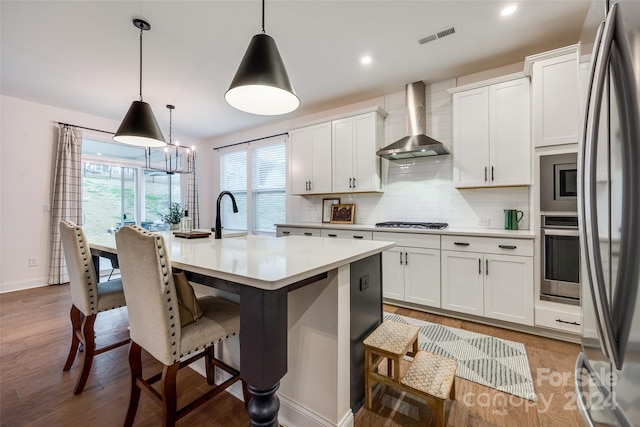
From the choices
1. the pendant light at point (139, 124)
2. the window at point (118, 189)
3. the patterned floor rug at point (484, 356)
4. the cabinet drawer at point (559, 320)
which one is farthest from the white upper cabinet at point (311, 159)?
the window at point (118, 189)

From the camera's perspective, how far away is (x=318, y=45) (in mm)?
2713

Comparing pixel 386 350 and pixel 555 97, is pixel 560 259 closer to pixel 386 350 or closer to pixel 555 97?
pixel 555 97

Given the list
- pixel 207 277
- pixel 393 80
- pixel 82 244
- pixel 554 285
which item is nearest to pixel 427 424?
pixel 207 277

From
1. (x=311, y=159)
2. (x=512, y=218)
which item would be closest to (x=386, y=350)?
(x=512, y=218)

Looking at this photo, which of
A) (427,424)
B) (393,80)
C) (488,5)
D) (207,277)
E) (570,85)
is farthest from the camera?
(393,80)

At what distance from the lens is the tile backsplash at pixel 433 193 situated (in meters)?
3.14

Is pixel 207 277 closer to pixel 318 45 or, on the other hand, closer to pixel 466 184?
pixel 318 45

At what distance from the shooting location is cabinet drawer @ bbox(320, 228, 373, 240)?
335 cm

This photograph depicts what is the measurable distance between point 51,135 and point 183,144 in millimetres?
2094

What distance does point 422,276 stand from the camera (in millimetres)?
2971

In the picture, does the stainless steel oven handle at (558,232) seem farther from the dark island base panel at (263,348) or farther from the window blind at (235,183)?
the window blind at (235,183)

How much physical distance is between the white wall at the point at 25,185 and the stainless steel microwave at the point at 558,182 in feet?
18.1

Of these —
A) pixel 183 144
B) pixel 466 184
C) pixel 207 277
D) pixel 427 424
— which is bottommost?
pixel 427 424

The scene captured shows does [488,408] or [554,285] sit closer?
[488,408]
